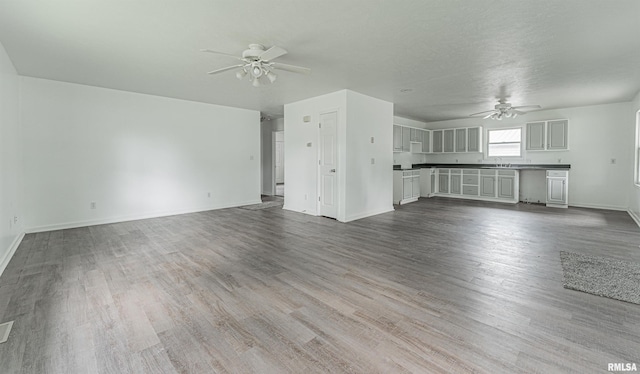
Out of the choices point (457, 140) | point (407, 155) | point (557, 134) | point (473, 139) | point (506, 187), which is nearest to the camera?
point (557, 134)

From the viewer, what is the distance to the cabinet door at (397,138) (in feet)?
26.0

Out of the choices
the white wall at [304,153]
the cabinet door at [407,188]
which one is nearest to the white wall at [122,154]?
the white wall at [304,153]

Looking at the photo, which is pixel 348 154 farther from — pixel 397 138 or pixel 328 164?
pixel 397 138

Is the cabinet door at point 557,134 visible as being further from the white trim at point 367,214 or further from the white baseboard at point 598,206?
the white trim at point 367,214

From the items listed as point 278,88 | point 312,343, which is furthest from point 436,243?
point 278,88

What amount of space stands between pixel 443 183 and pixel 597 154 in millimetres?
3600

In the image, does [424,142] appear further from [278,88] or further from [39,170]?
[39,170]

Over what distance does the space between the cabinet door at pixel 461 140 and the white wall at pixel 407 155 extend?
1.20m

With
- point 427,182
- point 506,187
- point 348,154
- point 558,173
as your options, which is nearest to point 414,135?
point 427,182

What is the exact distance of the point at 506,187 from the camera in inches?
305

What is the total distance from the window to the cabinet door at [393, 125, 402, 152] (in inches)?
108

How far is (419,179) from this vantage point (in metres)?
8.73

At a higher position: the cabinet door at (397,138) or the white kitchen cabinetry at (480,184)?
the cabinet door at (397,138)

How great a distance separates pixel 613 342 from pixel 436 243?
2.22 meters
